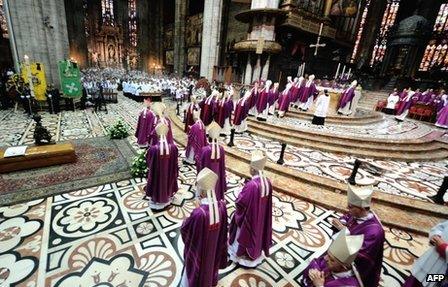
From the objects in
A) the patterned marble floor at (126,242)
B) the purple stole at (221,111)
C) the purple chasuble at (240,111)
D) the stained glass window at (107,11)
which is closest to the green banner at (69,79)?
the purple stole at (221,111)

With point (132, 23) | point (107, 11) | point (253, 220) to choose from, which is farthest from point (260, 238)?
point (107, 11)

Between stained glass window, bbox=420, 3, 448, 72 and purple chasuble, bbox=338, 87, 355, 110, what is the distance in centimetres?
1555

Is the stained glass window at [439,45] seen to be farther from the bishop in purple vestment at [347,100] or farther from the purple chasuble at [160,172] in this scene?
the purple chasuble at [160,172]

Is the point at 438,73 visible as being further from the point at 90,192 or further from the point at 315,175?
the point at 90,192

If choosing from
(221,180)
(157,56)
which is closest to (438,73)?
(221,180)

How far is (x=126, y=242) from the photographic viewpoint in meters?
3.30

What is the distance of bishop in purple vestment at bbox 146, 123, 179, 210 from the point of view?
388cm

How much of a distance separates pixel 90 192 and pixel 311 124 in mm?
8235

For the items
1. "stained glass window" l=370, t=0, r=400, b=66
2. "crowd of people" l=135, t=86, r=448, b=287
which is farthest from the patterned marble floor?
"stained glass window" l=370, t=0, r=400, b=66

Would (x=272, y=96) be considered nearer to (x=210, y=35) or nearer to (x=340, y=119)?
(x=340, y=119)

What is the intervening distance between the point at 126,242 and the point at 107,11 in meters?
44.8

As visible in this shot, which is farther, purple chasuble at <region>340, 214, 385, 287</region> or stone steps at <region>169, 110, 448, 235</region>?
stone steps at <region>169, 110, 448, 235</region>

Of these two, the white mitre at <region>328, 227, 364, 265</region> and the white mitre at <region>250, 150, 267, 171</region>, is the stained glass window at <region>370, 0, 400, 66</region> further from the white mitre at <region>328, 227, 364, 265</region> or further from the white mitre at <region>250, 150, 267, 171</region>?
the white mitre at <region>328, 227, 364, 265</region>

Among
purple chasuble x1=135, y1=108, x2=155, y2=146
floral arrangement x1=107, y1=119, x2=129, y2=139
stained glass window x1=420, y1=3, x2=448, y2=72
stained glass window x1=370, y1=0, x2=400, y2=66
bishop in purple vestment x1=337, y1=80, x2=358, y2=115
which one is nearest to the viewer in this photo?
purple chasuble x1=135, y1=108, x2=155, y2=146
